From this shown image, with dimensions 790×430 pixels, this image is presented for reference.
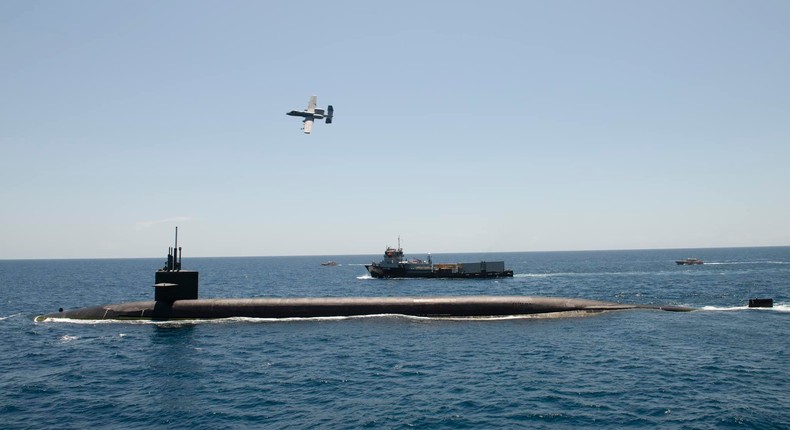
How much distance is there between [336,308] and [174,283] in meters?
16.5

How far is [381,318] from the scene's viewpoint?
4938 cm

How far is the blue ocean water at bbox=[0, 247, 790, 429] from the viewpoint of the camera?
23.3 m

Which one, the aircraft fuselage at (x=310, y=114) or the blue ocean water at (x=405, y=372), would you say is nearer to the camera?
the blue ocean water at (x=405, y=372)

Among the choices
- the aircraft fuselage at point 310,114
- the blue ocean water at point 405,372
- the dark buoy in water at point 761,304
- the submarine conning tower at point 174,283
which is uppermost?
the aircraft fuselage at point 310,114

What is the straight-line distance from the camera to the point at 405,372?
31.0m

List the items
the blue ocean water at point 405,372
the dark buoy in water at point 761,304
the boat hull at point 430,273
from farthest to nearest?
the boat hull at point 430,273 < the dark buoy in water at point 761,304 < the blue ocean water at point 405,372

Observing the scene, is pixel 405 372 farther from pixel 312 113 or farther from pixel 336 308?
pixel 312 113

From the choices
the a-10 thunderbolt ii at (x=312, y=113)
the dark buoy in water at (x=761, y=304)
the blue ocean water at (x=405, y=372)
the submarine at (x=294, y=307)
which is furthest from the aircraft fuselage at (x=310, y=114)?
the dark buoy in water at (x=761, y=304)

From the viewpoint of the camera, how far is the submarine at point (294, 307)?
50.0 m

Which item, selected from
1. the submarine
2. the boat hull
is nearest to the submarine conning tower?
the submarine

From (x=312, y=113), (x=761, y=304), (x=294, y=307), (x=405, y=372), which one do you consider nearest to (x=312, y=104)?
(x=312, y=113)

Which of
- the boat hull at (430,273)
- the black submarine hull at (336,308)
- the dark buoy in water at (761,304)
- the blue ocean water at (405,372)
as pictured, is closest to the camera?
the blue ocean water at (405,372)

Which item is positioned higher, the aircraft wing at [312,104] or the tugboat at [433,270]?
the aircraft wing at [312,104]

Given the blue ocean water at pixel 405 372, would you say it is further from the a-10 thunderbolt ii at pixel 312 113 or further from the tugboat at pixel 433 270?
the tugboat at pixel 433 270
